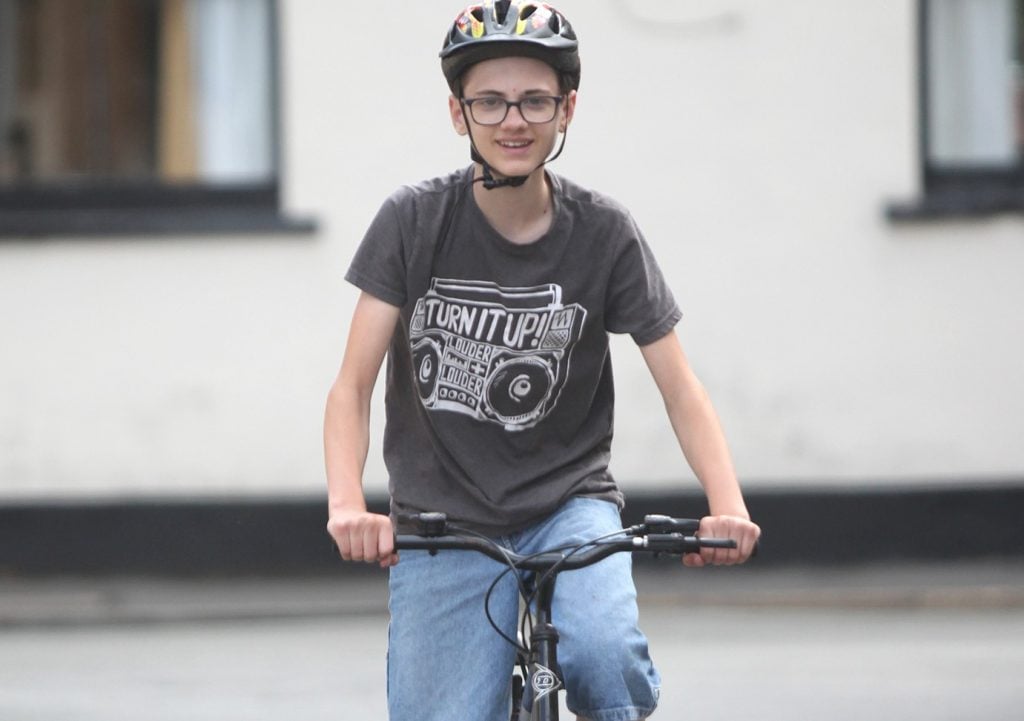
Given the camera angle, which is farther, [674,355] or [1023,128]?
[1023,128]

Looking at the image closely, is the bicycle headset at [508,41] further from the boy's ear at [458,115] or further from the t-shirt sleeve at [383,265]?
the t-shirt sleeve at [383,265]

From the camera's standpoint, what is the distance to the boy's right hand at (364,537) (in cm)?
336

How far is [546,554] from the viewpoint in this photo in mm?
3498

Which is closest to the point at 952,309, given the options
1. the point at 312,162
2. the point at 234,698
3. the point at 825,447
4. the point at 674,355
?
the point at 825,447

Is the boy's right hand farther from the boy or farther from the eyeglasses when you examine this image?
the eyeglasses

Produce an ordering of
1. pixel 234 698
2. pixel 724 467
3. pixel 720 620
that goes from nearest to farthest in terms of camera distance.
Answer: pixel 724 467, pixel 234 698, pixel 720 620

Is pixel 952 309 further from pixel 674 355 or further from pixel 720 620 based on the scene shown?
pixel 674 355

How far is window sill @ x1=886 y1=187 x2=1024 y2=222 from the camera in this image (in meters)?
9.55

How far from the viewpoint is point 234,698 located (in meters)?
7.12

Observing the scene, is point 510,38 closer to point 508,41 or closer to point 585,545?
point 508,41

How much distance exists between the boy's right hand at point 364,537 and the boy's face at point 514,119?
0.80 metres

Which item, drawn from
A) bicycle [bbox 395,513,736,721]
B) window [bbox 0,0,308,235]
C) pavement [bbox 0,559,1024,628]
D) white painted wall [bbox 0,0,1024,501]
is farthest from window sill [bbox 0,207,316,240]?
bicycle [bbox 395,513,736,721]

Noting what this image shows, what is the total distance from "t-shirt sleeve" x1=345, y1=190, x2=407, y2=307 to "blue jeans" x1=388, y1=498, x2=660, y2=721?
0.53 m

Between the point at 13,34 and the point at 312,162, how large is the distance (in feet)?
5.85
